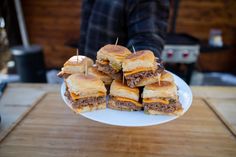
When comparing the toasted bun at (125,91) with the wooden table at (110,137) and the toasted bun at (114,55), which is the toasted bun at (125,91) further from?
the wooden table at (110,137)

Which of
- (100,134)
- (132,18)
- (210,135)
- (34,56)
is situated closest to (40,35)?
(34,56)

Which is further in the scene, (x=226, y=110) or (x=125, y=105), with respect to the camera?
(x=226, y=110)

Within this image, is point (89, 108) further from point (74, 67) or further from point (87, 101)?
point (74, 67)

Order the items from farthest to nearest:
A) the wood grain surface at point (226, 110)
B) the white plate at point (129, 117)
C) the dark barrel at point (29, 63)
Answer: the dark barrel at point (29, 63), the wood grain surface at point (226, 110), the white plate at point (129, 117)

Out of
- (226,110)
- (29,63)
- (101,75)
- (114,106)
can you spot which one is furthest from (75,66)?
(29,63)

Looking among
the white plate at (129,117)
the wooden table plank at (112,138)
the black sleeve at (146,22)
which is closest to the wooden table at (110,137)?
the wooden table plank at (112,138)

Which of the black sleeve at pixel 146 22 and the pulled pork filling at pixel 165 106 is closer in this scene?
the pulled pork filling at pixel 165 106

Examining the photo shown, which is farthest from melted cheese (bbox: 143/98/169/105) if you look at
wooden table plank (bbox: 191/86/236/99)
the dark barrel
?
the dark barrel
